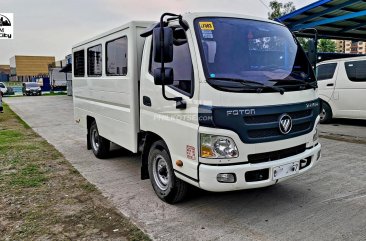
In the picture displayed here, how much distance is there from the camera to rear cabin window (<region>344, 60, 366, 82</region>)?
28.4 feet

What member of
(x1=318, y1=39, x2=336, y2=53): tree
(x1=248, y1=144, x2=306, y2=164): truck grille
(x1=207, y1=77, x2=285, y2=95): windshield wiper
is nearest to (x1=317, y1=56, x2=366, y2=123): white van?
(x1=248, y1=144, x2=306, y2=164): truck grille

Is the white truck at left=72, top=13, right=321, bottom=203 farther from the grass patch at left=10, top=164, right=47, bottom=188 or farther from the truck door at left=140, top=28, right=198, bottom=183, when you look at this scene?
the grass patch at left=10, top=164, right=47, bottom=188

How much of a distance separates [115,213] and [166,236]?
0.86 meters

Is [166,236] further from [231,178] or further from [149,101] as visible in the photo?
[149,101]

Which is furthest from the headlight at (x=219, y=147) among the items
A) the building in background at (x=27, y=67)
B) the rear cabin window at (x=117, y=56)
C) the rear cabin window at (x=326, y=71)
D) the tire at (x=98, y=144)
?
the building in background at (x=27, y=67)

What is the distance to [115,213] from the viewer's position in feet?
12.8

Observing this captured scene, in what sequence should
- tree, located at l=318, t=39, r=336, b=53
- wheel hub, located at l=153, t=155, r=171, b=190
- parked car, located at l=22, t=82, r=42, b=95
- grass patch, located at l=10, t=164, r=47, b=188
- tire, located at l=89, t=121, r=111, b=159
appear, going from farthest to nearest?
1. parked car, located at l=22, t=82, r=42, b=95
2. tree, located at l=318, t=39, r=336, b=53
3. tire, located at l=89, t=121, r=111, b=159
4. grass patch, located at l=10, t=164, r=47, b=188
5. wheel hub, located at l=153, t=155, r=171, b=190

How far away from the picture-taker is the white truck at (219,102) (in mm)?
3203

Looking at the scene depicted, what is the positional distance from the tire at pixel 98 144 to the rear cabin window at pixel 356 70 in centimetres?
666

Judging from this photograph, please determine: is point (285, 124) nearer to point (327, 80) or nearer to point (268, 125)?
point (268, 125)

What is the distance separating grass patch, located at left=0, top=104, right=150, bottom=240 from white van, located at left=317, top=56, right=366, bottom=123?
24.0 feet

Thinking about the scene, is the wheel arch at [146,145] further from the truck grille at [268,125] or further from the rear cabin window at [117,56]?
the truck grille at [268,125]

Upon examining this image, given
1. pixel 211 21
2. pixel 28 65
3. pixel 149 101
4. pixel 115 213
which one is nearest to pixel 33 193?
pixel 115 213

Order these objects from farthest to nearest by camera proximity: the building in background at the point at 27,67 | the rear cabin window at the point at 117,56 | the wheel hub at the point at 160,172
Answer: the building in background at the point at 27,67
the rear cabin window at the point at 117,56
the wheel hub at the point at 160,172
